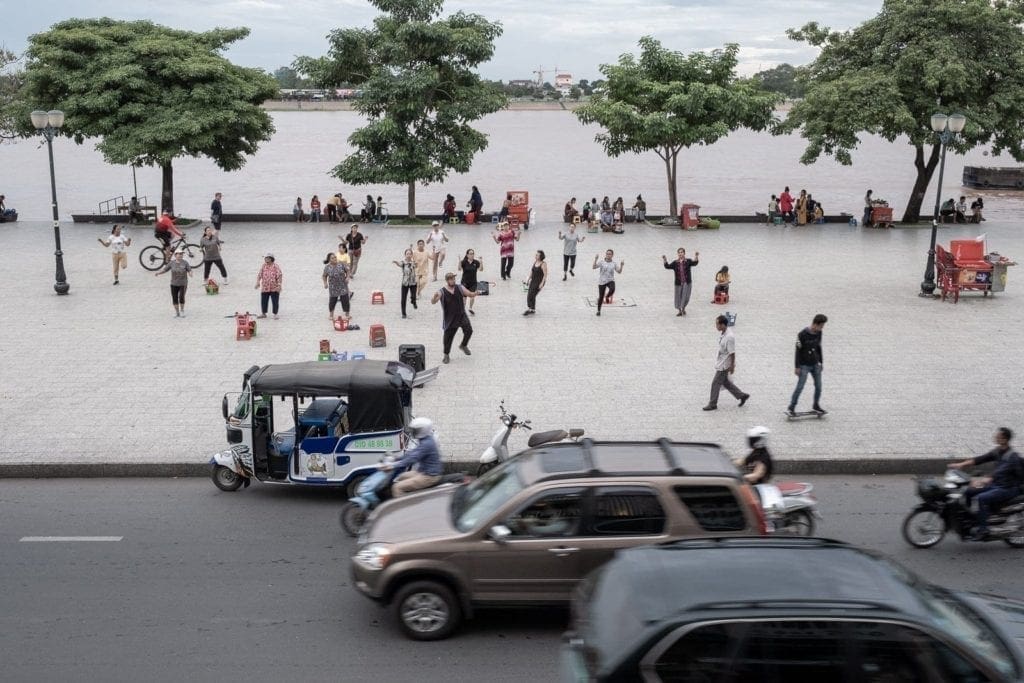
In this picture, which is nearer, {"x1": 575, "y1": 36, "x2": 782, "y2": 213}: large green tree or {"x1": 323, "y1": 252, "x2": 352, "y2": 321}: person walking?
{"x1": 323, "y1": 252, "x2": 352, "y2": 321}: person walking

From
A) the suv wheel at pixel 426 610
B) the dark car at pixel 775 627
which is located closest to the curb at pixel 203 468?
the suv wheel at pixel 426 610

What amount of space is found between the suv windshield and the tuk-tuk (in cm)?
264

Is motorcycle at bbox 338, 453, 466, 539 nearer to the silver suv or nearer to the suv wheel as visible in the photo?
the silver suv

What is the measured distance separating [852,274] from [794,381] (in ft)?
36.9

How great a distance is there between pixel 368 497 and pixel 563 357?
26.1 feet

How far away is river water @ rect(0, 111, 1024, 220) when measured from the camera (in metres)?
65.2

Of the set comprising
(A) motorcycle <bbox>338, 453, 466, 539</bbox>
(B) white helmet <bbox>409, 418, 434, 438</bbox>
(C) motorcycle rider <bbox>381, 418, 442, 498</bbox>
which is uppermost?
(B) white helmet <bbox>409, 418, 434, 438</bbox>

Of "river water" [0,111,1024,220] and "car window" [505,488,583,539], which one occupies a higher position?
"river water" [0,111,1024,220]

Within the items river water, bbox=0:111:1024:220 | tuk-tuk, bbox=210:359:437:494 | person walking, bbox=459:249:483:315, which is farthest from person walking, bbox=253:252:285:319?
river water, bbox=0:111:1024:220

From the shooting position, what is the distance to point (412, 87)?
119ft

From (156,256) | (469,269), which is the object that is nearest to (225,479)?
(469,269)

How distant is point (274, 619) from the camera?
9.21 meters

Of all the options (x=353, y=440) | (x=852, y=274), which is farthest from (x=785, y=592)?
(x=852, y=274)

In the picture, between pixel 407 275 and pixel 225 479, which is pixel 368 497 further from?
pixel 407 275
